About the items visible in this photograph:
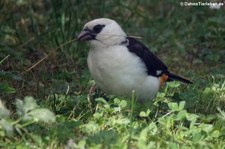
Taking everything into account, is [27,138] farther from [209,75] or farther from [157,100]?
[209,75]

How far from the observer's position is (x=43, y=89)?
199 inches

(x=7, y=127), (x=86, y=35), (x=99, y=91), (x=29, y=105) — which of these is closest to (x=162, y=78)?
(x=99, y=91)

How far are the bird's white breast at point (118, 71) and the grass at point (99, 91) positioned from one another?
0.34ft

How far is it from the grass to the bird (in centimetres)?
11

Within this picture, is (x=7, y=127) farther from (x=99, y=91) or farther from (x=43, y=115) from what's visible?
(x=99, y=91)

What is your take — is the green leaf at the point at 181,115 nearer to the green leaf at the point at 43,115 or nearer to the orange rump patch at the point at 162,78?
the orange rump patch at the point at 162,78

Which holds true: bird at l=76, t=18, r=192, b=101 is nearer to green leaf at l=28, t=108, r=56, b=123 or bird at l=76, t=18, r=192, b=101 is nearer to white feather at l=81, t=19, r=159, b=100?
white feather at l=81, t=19, r=159, b=100

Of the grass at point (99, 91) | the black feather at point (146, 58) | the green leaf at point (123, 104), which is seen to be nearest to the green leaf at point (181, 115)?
the grass at point (99, 91)

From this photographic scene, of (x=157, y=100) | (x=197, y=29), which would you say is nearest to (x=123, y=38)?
(x=157, y=100)

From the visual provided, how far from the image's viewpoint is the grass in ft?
12.6

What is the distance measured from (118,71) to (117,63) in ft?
0.18

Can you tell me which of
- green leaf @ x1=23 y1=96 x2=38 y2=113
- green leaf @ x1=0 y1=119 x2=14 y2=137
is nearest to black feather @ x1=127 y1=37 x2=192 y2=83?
green leaf @ x1=23 y1=96 x2=38 y2=113

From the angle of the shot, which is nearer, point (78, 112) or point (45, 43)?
point (78, 112)

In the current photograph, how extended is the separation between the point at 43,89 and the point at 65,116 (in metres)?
0.70
